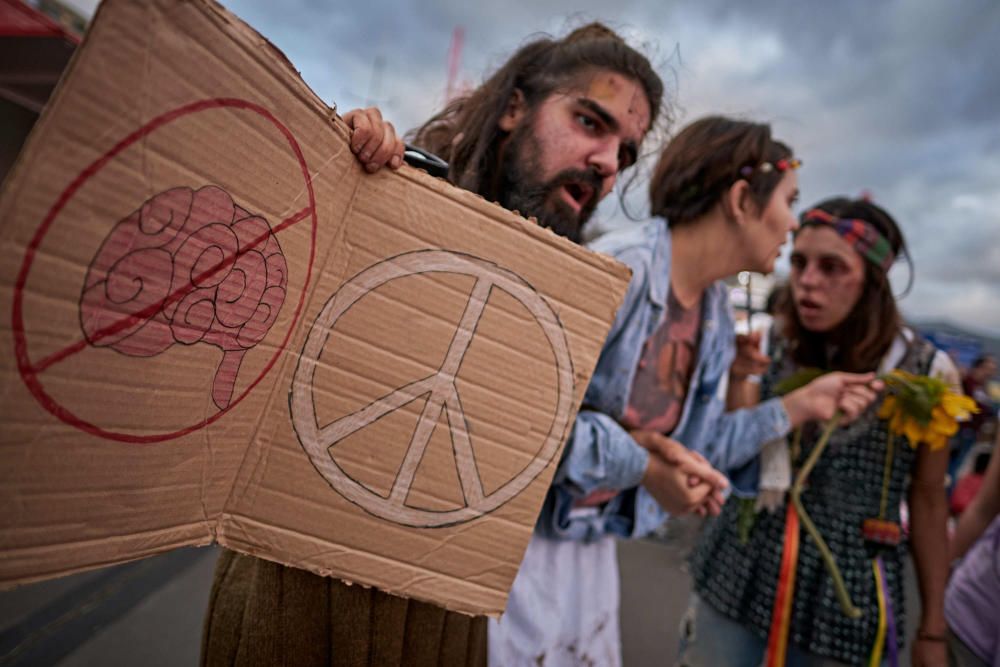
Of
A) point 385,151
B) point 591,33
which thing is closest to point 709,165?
point 591,33

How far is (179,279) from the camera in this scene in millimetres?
383

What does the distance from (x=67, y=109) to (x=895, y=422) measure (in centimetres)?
172

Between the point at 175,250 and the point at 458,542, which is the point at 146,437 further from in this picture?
the point at 458,542

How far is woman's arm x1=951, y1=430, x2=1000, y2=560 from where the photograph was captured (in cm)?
158

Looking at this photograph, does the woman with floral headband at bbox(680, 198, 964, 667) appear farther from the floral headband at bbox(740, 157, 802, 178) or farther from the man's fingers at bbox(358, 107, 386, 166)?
the man's fingers at bbox(358, 107, 386, 166)

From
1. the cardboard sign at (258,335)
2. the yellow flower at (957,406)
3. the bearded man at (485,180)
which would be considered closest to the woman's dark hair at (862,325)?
the yellow flower at (957,406)

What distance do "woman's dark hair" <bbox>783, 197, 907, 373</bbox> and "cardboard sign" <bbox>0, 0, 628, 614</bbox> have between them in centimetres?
128

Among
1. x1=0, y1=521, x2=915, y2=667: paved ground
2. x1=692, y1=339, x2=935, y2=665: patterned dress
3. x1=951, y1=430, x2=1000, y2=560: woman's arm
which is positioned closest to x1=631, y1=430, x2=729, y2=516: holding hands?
x1=692, y1=339, x2=935, y2=665: patterned dress

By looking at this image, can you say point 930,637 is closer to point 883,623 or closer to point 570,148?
point 883,623

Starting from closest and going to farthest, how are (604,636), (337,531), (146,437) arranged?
(146,437) < (337,531) < (604,636)

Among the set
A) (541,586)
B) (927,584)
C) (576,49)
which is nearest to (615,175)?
(576,49)

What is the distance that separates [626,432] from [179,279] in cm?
81

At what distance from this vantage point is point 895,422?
1.35 metres

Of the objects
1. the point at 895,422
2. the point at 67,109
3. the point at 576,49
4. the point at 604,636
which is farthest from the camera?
the point at 895,422
